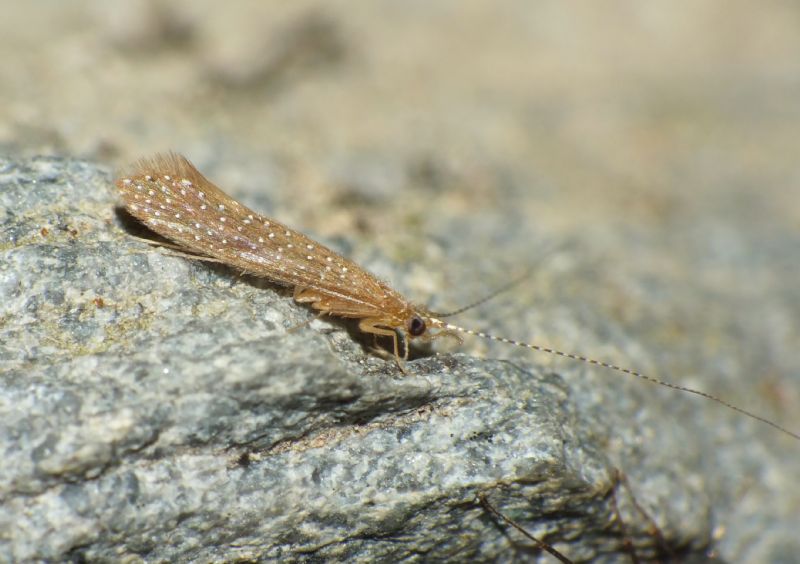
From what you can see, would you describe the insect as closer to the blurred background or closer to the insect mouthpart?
the insect mouthpart

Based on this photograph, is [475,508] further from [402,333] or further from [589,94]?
[589,94]

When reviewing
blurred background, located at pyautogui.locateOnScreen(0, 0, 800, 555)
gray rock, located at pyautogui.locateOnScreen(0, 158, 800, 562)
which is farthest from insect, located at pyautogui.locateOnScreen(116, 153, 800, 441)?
blurred background, located at pyautogui.locateOnScreen(0, 0, 800, 555)

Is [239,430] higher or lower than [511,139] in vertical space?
lower

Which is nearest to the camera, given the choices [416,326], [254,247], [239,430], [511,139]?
[239,430]

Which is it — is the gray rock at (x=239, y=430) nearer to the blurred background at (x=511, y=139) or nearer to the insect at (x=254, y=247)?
the insect at (x=254, y=247)

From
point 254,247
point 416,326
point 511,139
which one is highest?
point 511,139

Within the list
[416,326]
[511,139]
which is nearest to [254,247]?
[416,326]

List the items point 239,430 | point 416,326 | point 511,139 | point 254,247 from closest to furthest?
point 239,430 → point 254,247 → point 416,326 → point 511,139

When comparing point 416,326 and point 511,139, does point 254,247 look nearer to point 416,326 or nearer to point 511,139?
point 416,326
